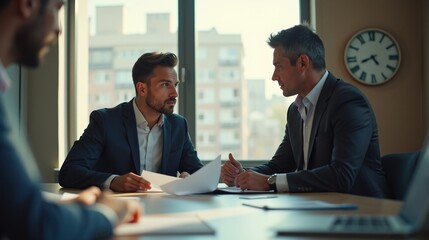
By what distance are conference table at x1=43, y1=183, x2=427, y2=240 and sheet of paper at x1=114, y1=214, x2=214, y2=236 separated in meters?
0.03

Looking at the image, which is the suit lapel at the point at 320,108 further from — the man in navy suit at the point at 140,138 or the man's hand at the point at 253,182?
the man in navy suit at the point at 140,138

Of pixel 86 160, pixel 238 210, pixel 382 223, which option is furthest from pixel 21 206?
pixel 86 160

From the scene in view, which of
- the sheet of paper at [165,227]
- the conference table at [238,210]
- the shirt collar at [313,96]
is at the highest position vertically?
the shirt collar at [313,96]

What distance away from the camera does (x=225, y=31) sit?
188 inches

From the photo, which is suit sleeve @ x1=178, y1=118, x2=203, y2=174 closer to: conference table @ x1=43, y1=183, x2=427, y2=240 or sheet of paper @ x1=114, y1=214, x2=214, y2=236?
conference table @ x1=43, y1=183, x2=427, y2=240

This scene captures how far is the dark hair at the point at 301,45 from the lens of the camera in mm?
2930

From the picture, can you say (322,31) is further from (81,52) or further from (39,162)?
(39,162)

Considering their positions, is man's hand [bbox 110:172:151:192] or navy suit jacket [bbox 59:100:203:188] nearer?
man's hand [bbox 110:172:151:192]

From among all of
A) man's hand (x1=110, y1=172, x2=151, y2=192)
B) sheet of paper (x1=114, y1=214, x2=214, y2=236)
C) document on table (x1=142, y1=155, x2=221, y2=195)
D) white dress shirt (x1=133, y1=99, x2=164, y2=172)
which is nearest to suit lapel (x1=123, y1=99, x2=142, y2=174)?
white dress shirt (x1=133, y1=99, x2=164, y2=172)

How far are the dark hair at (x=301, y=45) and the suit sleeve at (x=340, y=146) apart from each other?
37cm

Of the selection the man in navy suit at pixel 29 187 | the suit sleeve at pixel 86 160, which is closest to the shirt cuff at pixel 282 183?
the suit sleeve at pixel 86 160

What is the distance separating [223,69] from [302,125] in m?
2.01

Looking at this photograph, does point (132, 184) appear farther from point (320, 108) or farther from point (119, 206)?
point (119, 206)

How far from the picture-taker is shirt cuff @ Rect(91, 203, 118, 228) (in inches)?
42.8
